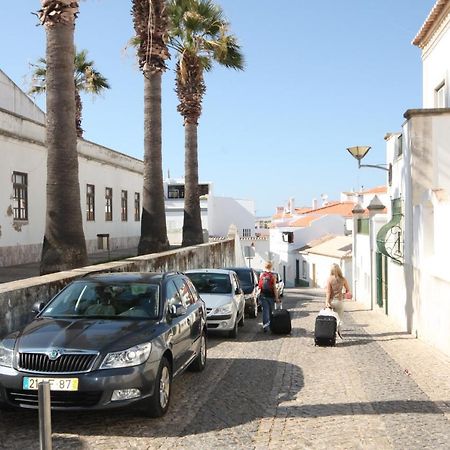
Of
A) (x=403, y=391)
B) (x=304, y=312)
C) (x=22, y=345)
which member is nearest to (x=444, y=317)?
(x=403, y=391)

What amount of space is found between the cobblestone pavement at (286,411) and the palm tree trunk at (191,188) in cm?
1576

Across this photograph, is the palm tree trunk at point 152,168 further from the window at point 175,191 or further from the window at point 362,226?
the window at point 175,191

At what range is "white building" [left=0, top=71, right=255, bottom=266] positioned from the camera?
19.2 meters

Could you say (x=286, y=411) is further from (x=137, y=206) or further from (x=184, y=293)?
(x=137, y=206)

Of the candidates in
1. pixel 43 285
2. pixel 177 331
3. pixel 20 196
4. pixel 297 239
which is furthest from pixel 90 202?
pixel 297 239

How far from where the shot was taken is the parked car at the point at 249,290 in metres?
16.6

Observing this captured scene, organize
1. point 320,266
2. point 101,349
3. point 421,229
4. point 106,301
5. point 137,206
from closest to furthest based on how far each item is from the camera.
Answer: point 101,349 < point 106,301 < point 421,229 < point 137,206 < point 320,266

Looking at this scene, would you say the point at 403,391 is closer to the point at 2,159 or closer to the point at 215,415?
the point at 215,415

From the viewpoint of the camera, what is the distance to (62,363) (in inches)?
219

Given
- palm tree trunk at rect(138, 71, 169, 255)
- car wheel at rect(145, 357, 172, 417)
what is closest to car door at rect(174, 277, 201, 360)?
car wheel at rect(145, 357, 172, 417)

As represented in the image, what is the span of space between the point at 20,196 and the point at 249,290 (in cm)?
916

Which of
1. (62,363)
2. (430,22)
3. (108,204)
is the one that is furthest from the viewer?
(108,204)

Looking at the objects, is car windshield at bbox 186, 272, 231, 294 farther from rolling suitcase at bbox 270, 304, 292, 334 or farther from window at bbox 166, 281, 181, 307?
window at bbox 166, 281, 181, 307

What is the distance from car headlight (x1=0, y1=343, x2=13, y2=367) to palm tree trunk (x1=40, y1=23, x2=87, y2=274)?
6.12 metres
